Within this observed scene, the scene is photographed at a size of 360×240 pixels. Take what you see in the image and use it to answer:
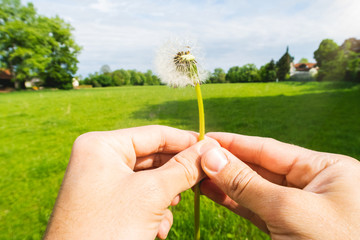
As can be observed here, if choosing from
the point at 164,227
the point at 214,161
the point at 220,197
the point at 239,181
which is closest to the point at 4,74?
the point at 164,227

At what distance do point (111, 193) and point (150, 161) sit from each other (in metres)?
1.34

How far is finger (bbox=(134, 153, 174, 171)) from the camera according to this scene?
8.79ft

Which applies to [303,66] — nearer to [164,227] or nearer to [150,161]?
[150,161]

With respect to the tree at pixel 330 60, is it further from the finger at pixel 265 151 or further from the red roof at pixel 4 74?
the red roof at pixel 4 74

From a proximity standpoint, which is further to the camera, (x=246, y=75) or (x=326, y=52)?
(x=326, y=52)

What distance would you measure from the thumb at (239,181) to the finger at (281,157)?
2.16 feet

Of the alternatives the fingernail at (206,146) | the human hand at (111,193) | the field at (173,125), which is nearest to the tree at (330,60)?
the field at (173,125)

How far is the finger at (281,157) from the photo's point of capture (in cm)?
191

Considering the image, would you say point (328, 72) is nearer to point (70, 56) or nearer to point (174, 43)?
point (174, 43)

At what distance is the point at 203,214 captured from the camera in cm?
304

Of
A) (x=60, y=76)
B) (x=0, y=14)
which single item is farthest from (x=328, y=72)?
(x=0, y=14)

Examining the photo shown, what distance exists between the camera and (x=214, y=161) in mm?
1843

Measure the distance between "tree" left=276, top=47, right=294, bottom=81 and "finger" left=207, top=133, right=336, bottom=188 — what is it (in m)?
50.8

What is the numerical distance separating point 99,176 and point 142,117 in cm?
862
